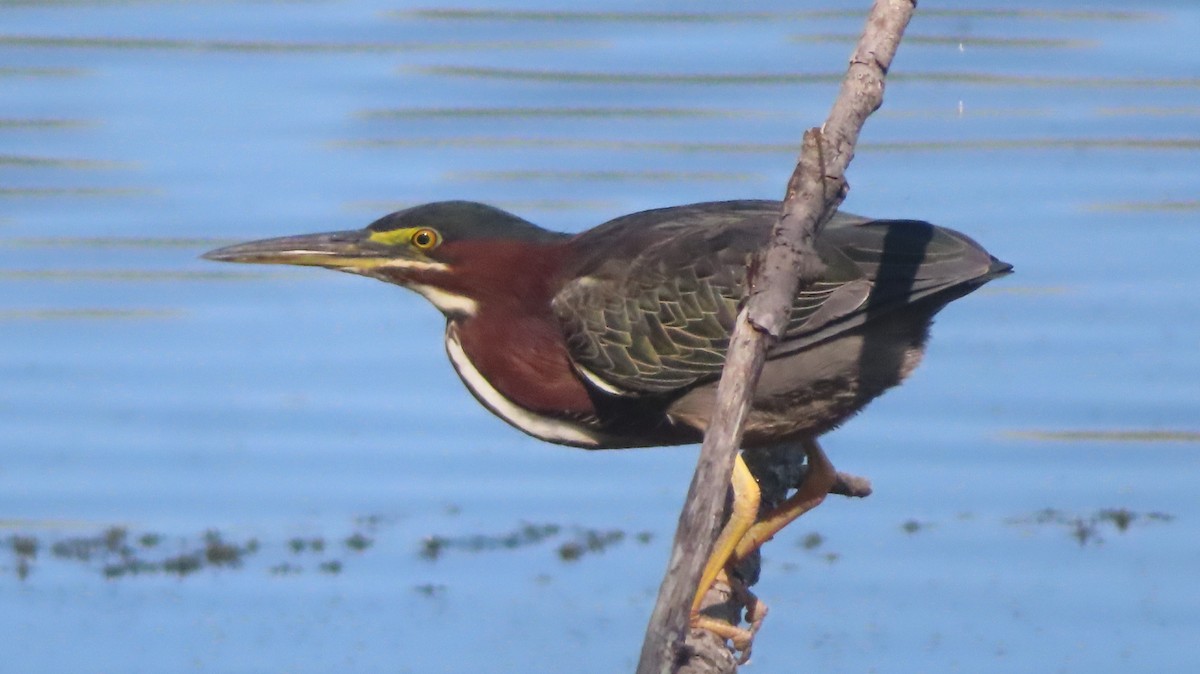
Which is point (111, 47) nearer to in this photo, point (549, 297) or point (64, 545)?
point (64, 545)

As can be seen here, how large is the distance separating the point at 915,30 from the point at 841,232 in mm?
4730

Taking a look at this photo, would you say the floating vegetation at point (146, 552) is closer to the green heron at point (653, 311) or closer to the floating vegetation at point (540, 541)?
the floating vegetation at point (540, 541)

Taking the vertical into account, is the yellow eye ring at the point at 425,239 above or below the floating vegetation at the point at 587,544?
above

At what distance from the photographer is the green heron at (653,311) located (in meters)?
4.71

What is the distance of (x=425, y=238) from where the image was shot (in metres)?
4.79

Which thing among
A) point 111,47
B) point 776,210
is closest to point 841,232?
point 776,210

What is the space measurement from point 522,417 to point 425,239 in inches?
18.7

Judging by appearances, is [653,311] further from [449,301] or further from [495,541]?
[495,541]

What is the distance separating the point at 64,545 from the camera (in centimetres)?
712

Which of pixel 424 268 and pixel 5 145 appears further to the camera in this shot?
pixel 5 145

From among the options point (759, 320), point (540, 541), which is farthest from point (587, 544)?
point (759, 320)

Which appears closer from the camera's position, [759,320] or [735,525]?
[759,320]

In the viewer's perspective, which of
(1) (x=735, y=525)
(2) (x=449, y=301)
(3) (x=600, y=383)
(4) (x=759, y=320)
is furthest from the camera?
(2) (x=449, y=301)

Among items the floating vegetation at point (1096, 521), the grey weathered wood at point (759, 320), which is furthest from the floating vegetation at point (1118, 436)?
the grey weathered wood at point (759, 320)
